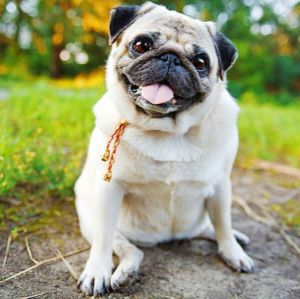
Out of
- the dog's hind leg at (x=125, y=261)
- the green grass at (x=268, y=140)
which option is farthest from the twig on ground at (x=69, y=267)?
the green grass at (x=268, y=140)

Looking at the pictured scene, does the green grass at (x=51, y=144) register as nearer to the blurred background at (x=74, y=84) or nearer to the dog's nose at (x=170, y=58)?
the blurred background at (x=74, y=84)

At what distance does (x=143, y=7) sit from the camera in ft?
7.31

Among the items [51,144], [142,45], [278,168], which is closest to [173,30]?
[142,45]

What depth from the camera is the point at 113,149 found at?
2104 mm

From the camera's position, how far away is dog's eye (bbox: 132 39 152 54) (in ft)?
6.66

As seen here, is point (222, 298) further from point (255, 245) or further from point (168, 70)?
point (168, 70)

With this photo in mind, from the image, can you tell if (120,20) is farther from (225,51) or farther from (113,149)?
(113,149)

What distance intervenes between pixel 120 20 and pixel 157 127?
1.93 feet

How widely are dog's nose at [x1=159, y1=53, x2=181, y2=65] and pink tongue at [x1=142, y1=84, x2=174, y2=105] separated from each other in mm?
121

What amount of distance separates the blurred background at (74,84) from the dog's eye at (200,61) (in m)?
0.74

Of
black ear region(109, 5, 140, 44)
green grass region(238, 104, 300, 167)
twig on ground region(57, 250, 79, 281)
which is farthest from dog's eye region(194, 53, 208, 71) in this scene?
green grass region(238, 104, 300, 167)

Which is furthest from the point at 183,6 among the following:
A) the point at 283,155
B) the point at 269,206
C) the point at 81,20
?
the point at 269,206

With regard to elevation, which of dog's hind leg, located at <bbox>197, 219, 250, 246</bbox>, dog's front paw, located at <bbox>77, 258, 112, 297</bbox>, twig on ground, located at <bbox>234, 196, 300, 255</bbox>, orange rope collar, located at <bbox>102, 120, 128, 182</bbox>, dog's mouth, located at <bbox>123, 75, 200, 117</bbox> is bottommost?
twig on ground, located at <bbox>234, 196, 300, 255</bbox>

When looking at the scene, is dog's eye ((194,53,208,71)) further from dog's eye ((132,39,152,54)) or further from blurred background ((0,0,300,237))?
blurred background ((0,0,300,237))
